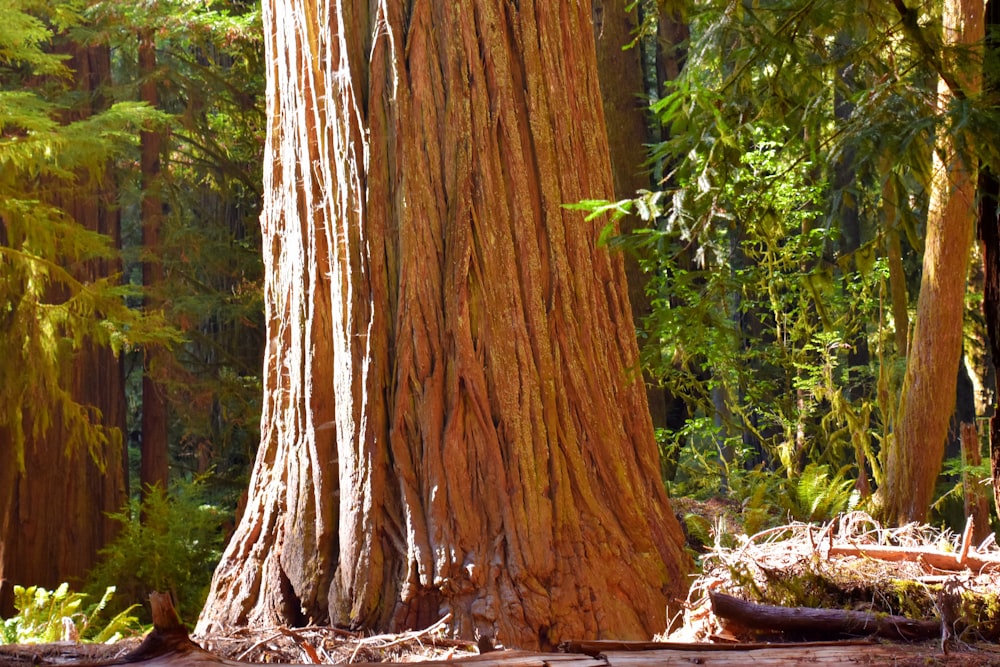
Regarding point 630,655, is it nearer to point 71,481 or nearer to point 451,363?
point 451,363

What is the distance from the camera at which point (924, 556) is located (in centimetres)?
315

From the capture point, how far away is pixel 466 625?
157 inches

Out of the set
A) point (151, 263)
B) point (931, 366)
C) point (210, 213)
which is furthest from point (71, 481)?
point (931, 366)

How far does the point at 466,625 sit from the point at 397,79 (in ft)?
7.90

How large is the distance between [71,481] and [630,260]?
7774mm

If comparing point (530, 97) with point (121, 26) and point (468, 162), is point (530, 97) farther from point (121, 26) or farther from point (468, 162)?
point (121, 26)

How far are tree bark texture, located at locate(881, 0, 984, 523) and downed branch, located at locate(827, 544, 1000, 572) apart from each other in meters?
4.83

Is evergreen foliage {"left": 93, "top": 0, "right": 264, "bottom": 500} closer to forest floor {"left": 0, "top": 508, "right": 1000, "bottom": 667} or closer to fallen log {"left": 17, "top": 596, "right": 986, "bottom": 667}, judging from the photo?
forest floor {"left": 0, "top": 508, "right": 1000, "bottom": 667}

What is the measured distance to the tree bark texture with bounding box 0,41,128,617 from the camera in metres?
11.4

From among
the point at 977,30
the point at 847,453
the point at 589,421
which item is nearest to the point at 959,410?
the point at 847,453

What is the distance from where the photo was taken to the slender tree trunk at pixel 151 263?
13.7m

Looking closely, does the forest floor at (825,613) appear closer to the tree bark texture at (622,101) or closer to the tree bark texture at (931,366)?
the tree bark texture at (931,366)

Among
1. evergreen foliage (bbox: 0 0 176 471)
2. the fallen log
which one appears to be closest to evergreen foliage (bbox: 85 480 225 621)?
evergreen foliage (bbox: 0 0 176 471)

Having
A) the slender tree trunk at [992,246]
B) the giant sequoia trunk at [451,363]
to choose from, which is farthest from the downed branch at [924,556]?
the giant sequoia trunk at [451,363]
